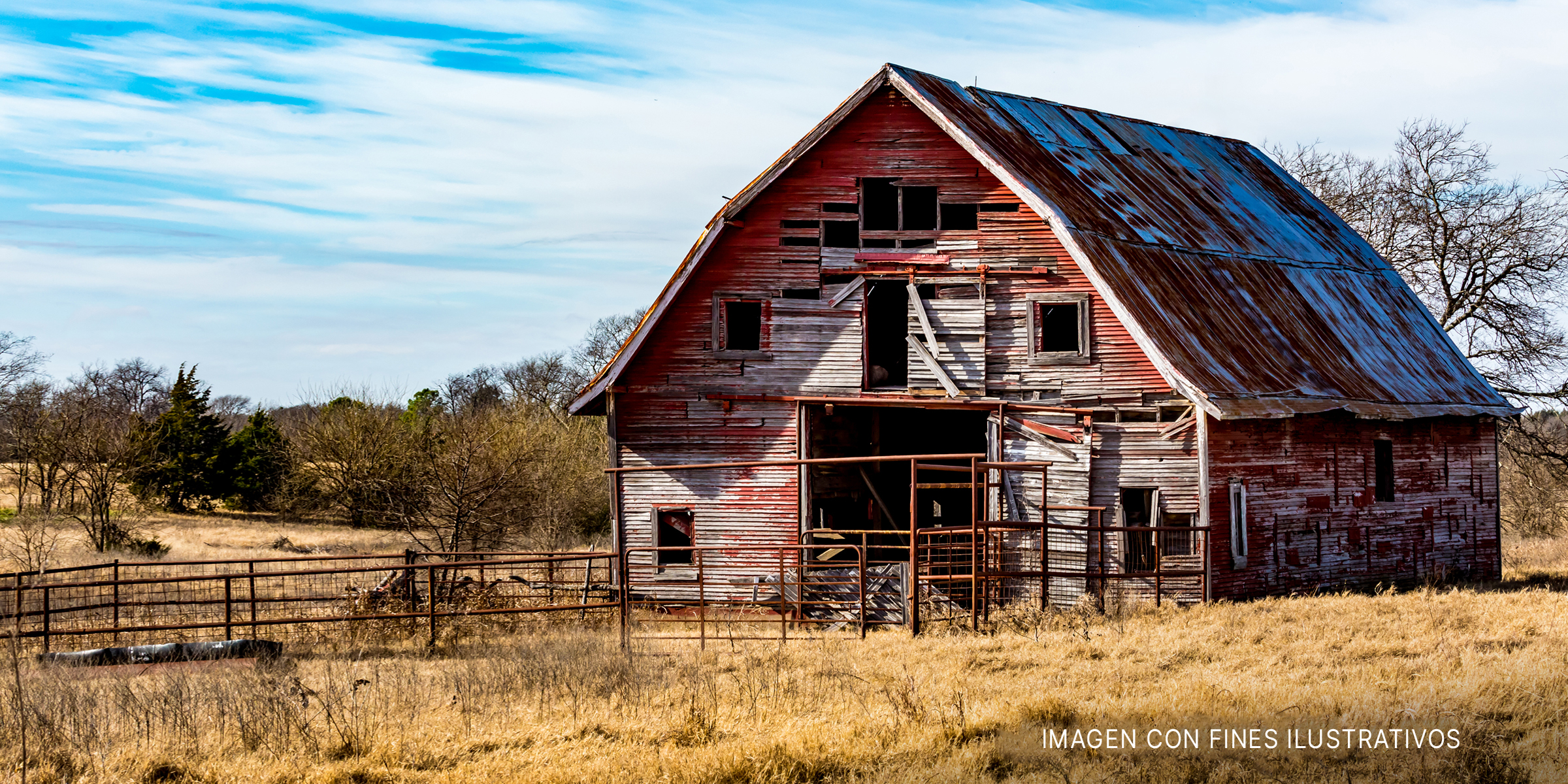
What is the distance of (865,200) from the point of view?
20609mm

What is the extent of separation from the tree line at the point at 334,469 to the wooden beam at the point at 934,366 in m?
13.1

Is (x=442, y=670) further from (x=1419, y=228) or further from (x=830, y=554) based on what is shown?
(x=1419, y=228)

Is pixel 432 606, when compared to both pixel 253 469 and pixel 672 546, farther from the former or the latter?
pixel 253 469

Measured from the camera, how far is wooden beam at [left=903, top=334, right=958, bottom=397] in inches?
744

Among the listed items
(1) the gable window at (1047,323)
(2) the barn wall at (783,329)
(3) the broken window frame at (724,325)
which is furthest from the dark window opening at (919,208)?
(3) the broken window frame at (724,325)

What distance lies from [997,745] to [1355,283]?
18299mm

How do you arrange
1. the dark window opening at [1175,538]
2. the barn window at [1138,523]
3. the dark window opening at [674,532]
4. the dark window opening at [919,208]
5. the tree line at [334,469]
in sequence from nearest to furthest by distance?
the dark window opening at [1175,538], the barn window at [1138,523], the dark window opening at [919,208], the dark window opening at [674,532], the tree line at [334,469]

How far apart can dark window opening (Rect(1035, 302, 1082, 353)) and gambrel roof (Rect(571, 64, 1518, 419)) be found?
0.97 m

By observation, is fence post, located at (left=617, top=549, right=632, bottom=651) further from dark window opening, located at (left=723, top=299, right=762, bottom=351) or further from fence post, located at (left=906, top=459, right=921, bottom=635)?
dark window opening, located at (left=723, top=299, right=762, bottom=351)

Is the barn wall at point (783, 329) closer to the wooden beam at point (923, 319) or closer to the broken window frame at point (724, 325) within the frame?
the broken window frame at point (724, 325)

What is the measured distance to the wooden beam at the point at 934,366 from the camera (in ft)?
62.0

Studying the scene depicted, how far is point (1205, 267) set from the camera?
68.6 ft

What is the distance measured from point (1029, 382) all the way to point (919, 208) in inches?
196

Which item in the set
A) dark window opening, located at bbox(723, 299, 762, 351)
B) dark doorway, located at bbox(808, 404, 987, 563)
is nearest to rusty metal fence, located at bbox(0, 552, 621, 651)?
dark doorway, located at bbox(808, 404, 987, 563)
